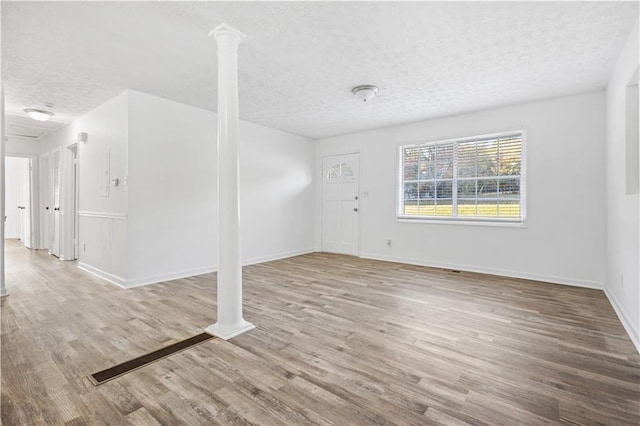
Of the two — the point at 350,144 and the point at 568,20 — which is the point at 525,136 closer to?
the point at 568,20

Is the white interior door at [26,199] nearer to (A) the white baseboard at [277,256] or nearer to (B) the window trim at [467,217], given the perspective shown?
(A) the white baseboard at [277,256]

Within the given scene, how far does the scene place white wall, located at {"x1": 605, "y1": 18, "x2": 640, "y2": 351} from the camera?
2408 millimetres

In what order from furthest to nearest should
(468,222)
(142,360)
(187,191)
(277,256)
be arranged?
(277,256) < (468,222) < (187,191) < (142,360)

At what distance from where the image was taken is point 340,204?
21.1 ft

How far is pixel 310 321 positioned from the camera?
2.76m

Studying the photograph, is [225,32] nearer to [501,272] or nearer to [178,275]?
[178,275]

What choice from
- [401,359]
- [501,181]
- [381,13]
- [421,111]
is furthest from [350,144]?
[401,359]

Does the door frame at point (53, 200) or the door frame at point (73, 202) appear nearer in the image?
the door frame at point (73, 202)

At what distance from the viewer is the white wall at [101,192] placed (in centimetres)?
396

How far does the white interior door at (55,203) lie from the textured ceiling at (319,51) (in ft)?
6.18

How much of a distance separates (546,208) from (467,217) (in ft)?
3.37

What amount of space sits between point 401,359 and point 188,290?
108 inches

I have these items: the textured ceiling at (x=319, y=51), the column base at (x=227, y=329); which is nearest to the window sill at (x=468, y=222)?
the textured ceiling at (x=319, y=51)

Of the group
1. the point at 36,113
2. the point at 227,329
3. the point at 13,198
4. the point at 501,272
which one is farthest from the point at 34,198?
the point at 501,272
